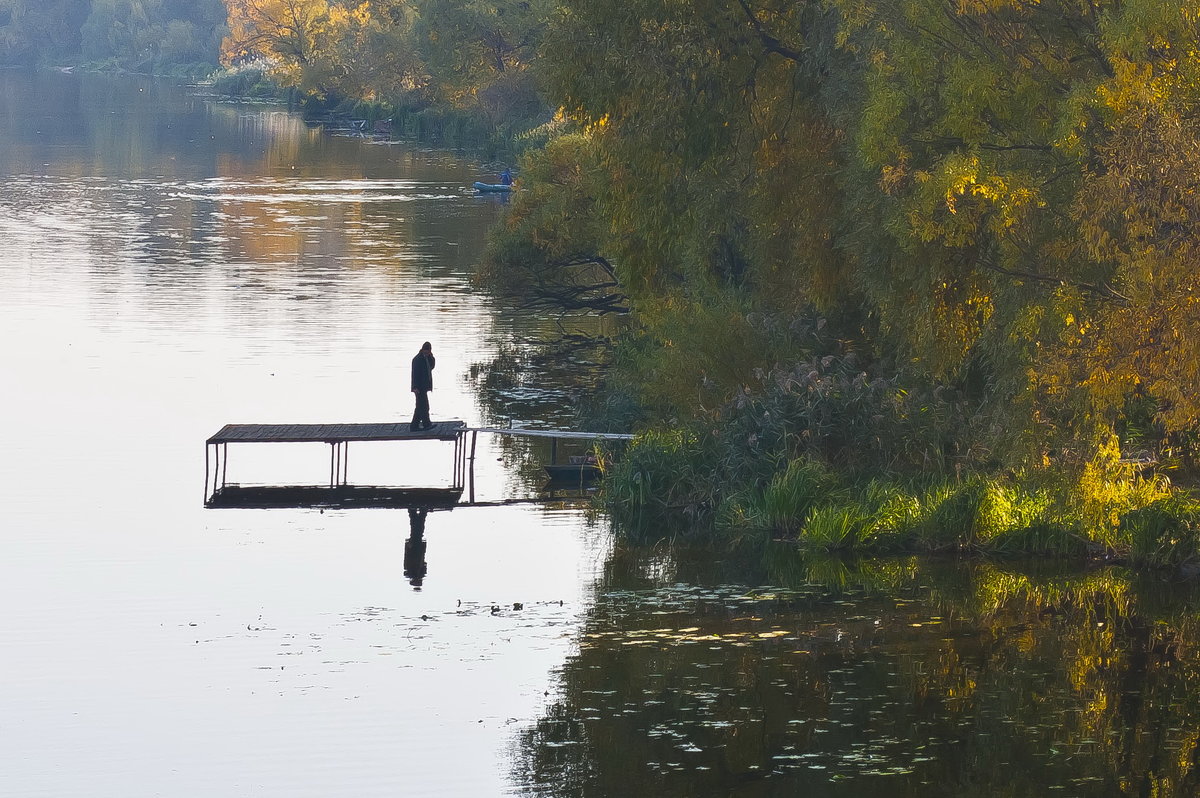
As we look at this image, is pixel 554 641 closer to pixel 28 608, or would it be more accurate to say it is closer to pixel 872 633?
pixel 872 633

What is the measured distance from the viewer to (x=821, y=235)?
2659 cm

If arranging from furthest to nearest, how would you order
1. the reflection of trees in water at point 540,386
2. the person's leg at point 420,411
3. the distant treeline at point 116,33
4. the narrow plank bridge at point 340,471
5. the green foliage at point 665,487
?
1. the distant treeline at point 116,33
2. the reflection of trees in water at point 540,386
3. the person's leg at point 420,411
4. the narrow plank bridge at point 340,471
5. the green foliage at point 665,487

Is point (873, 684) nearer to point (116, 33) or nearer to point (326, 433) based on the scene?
point (326, 433)

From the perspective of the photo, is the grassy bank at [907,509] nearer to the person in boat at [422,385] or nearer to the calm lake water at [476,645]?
the calm lake water at [476,645]

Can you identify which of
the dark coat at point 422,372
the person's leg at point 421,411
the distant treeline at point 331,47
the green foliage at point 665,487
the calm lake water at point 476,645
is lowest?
the calm lake water at point 476,645

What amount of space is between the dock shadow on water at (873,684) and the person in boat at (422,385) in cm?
650

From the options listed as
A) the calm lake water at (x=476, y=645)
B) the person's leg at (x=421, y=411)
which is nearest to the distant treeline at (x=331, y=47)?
the person's leg at (x=421, y=411)

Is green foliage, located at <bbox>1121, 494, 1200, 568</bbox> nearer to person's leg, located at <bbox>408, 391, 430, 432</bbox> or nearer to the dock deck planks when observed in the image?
the dock deck planks

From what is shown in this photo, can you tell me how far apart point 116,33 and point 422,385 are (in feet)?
499

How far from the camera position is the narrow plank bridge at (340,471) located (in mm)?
27625

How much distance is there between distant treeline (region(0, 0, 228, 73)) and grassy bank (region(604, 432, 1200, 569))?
14261 centimetres

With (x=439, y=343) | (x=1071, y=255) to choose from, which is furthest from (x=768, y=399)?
(x=439, y=343)

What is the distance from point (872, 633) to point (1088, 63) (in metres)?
6.84

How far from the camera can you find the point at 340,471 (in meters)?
29.8
